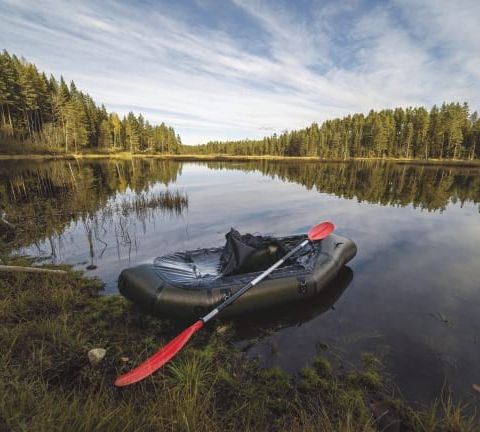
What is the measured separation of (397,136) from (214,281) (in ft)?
285

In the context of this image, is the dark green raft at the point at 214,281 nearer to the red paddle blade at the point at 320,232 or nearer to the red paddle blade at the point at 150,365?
the red paddle blade at the point at 320,232

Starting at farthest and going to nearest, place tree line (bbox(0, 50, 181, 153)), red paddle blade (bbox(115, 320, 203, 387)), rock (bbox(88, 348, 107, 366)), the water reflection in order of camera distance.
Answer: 1. tree line (bbox(0, 50, 181, 153))
2. the water reflection
3. rock (bbox(88, 348, 107, 366))
4. red paddle blade (bbox(115, 320, 203, 387))

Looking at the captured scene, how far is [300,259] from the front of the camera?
6.70 m

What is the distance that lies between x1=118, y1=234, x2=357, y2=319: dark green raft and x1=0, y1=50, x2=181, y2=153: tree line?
166 ft

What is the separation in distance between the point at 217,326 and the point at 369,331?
3.04 m

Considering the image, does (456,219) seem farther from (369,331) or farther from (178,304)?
(178,304)

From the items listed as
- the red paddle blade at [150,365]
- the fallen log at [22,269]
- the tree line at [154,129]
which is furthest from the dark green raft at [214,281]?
the tree line at [154,129]

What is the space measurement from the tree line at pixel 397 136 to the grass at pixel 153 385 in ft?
252

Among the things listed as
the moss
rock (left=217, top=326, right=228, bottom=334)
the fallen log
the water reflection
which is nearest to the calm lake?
the water reflection

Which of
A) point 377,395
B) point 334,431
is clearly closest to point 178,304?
point 334,431

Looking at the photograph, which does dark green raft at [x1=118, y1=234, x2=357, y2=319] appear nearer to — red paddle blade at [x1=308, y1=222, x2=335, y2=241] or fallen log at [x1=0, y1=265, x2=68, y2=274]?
red paddle blade at [x1=308, y1=222, x2=335, y2=241]

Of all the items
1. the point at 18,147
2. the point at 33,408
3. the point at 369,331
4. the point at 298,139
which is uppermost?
the point at 298,139

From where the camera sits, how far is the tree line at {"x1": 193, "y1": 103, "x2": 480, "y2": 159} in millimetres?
60656

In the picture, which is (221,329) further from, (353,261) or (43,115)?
(43,115)
